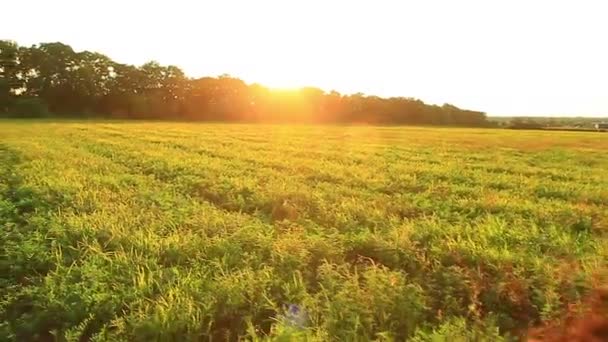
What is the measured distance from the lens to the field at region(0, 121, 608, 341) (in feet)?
14.5

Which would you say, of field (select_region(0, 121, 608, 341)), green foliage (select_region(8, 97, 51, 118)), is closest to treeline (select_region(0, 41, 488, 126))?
green foliage (select_region(8, 97, 51, 118))

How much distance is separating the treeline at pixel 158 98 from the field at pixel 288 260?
7064 cm

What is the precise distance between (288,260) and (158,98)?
278ft

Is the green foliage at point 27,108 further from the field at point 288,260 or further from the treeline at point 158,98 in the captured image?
the field at point 288,260

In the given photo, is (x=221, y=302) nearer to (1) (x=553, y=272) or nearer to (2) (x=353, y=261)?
(2) (x=353, y=261)

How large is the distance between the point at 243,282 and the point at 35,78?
85330mm

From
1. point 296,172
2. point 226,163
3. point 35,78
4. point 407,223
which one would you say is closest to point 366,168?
point 296,172

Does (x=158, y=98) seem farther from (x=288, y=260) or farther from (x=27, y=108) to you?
(x=288, y=260)

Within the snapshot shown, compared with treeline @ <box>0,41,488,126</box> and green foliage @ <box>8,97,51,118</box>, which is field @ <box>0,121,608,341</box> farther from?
treeline @ <box>0,41,488,126</box>

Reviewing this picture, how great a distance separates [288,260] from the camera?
5.77 metres

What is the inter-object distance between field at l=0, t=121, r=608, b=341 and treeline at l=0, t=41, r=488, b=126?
70635 millimetres

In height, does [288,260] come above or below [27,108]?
above

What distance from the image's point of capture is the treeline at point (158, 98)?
77.3 metres

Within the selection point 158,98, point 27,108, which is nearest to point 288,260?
point 27,108
